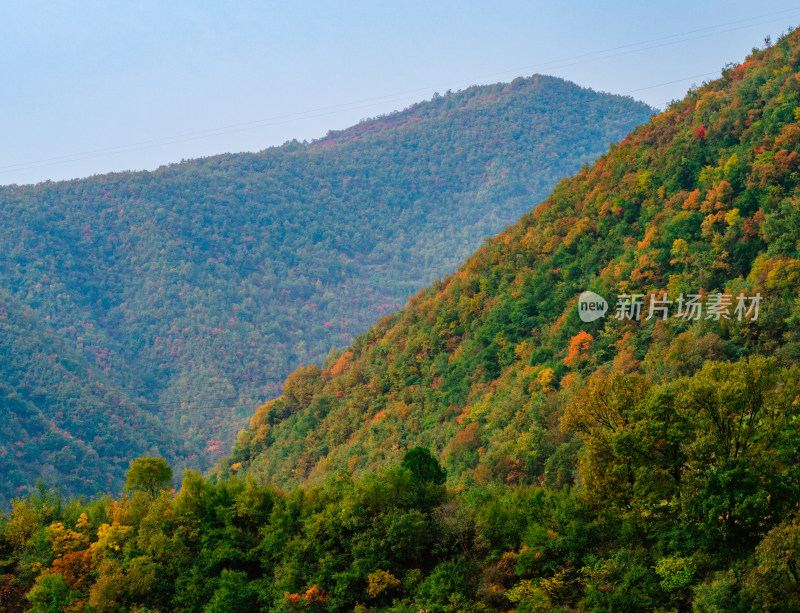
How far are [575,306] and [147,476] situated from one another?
3946 cm

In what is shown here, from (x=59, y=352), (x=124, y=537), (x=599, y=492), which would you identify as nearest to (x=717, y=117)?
(x=599, y=492)

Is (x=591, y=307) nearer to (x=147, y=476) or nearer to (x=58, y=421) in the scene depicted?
(x=147, y=476)

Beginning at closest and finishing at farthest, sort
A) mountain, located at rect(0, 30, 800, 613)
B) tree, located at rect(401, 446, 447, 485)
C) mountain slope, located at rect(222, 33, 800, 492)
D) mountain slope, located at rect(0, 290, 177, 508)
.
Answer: mountain, located at rect(0, 30, 800, 613), tree, located at rect(401, 446, 447, 485), mountain slope, located at rect(222, 33, 800, 492), mountain slope, located at rect(0, 290, 177, 508)

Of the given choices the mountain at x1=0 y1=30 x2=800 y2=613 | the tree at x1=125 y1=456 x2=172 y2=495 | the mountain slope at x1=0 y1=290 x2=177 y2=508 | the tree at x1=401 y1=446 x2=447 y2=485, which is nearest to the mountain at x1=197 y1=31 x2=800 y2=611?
the mountain at x1=0 y1=30 x2=800 y2=613

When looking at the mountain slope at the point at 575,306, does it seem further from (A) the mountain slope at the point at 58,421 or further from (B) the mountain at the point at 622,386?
(A) the mountain slope at the point at 58,421

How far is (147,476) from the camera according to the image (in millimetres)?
49875

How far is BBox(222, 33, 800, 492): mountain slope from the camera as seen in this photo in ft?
178

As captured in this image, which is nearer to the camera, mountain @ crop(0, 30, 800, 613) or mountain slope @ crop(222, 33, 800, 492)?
mountain @ crop(0, 30, 800, 613)

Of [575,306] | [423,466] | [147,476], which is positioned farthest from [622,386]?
[575,306]

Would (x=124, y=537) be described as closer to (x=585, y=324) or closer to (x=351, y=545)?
(x=351, y=545)

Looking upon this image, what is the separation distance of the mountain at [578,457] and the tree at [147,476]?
5.8 inches

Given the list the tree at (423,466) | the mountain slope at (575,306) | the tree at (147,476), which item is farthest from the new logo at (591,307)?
the tree at (147,476)

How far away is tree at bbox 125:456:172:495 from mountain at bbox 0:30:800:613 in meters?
0.15

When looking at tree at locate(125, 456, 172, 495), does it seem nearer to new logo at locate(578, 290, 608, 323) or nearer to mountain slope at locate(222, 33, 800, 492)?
mountain slope at locate(222, 33, 800, 492)
